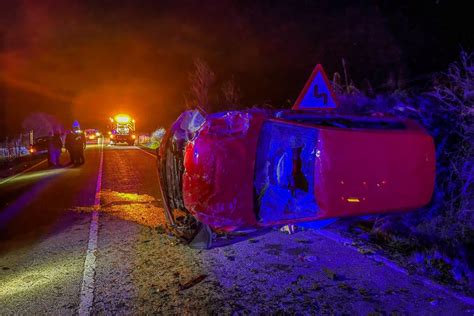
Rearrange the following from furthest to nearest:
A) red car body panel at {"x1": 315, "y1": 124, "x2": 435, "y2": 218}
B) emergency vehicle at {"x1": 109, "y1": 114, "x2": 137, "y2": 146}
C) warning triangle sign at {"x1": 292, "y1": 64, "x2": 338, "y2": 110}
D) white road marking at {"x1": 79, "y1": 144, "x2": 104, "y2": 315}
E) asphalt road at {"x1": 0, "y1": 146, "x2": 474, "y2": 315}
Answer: emergency vehicle at {"x1": 109, "y1": 114, "x2": 137, "y2": 146} < warning triangle sign at {"x1": 292, "y1": 64, "x2": 338, "y2": 110} < red car body panel at {"x1": 315, "y1": 124, "x2": 435, "y2": 218} < white road marking at {"x1": 79, "y1": 144, "x2": 104, "y2": 315} < asphalt road at {"x1": 0, "y1": 146, "x2": 474, "y2": 315}

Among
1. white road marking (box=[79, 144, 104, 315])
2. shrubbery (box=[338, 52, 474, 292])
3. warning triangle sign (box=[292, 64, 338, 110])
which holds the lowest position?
white road marking (box=[79, 144, 104, 315])

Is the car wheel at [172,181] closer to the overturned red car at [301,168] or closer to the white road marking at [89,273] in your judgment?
the white road marking at [89,273]

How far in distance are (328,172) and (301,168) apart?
85 cm

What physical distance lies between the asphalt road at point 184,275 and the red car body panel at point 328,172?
0.59m

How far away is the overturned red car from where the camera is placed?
3.57m

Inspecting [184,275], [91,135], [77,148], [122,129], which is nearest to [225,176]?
[184,275]

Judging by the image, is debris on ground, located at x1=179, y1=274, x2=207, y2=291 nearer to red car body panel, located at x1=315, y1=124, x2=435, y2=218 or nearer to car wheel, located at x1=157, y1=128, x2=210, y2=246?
red car body panel, located at x1=315, y1=124, x2=435, y2=218

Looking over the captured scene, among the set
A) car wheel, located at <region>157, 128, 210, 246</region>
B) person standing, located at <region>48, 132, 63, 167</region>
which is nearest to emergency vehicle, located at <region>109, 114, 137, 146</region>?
person standing, located at <region>48, 132, 63, 167</region>

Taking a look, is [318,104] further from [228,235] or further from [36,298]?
[36,298]

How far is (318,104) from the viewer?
562 centimetres

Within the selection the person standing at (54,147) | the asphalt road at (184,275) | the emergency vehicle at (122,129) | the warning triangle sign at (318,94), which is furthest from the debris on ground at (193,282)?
the emergency vehicle at (122,129)

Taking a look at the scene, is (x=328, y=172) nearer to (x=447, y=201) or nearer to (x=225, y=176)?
(x=225, y=176)

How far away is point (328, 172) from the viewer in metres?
3.53

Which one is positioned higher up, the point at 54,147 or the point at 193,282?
the point at 54,147
